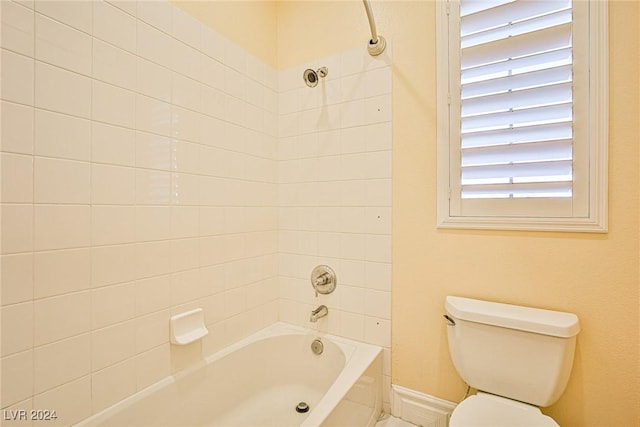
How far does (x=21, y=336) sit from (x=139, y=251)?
0.41 metres

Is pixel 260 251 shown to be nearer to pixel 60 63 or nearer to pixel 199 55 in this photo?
pixel 199 55

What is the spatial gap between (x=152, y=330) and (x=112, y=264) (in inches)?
13.1

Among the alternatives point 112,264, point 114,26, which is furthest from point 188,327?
point 114,26

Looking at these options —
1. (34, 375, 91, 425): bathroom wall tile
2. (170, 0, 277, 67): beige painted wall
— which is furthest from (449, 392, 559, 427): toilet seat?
(170, 0, 277, 67): beige painted wall

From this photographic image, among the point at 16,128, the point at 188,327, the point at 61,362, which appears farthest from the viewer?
the point at 188,327

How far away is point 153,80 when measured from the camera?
1255 mm

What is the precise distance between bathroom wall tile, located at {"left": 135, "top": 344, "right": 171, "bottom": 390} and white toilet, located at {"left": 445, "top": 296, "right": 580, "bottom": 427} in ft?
3.83

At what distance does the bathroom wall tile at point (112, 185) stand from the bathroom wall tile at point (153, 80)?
0.33 m

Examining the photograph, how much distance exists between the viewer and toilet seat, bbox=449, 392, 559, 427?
43.8 inches

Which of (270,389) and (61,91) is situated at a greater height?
(61,91)

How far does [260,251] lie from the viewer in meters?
1.83

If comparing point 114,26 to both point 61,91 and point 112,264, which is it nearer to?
point 61,91

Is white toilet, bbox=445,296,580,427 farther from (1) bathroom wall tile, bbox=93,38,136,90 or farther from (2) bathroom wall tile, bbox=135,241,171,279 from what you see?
(1) bathroom wall tile, bbox=93,38,136,90

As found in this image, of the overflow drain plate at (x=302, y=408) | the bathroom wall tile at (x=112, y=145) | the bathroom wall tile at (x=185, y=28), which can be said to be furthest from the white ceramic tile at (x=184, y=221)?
the overflow drain plate at (x=302, y=408)
